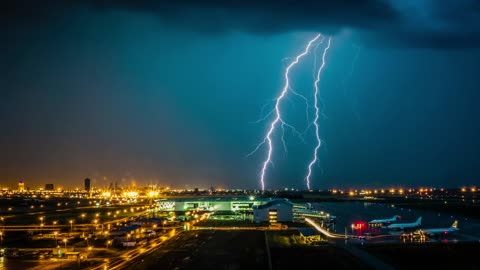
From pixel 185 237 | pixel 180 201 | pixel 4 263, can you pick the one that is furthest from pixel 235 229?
pixel 180 201

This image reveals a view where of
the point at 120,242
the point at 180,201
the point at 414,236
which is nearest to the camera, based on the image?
the point at 120,242

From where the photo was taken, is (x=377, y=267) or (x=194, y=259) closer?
(x=377, y=267)

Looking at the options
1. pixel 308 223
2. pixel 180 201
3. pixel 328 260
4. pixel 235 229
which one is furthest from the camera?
pixel 180 201

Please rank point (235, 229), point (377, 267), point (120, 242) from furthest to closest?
point (235, 229) < point (120, 242) < point (377, 267)

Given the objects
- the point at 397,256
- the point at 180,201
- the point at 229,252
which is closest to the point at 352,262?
the point at 397,256

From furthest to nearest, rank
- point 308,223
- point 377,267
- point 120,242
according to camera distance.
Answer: point 308,223
point 120,242
point 377,267

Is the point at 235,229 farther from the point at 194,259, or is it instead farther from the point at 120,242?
the point at 194,259

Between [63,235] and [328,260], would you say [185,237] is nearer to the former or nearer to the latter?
[63,235]

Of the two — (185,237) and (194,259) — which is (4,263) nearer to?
(194,259)

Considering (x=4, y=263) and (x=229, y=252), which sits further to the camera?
(x=229, y=252)
